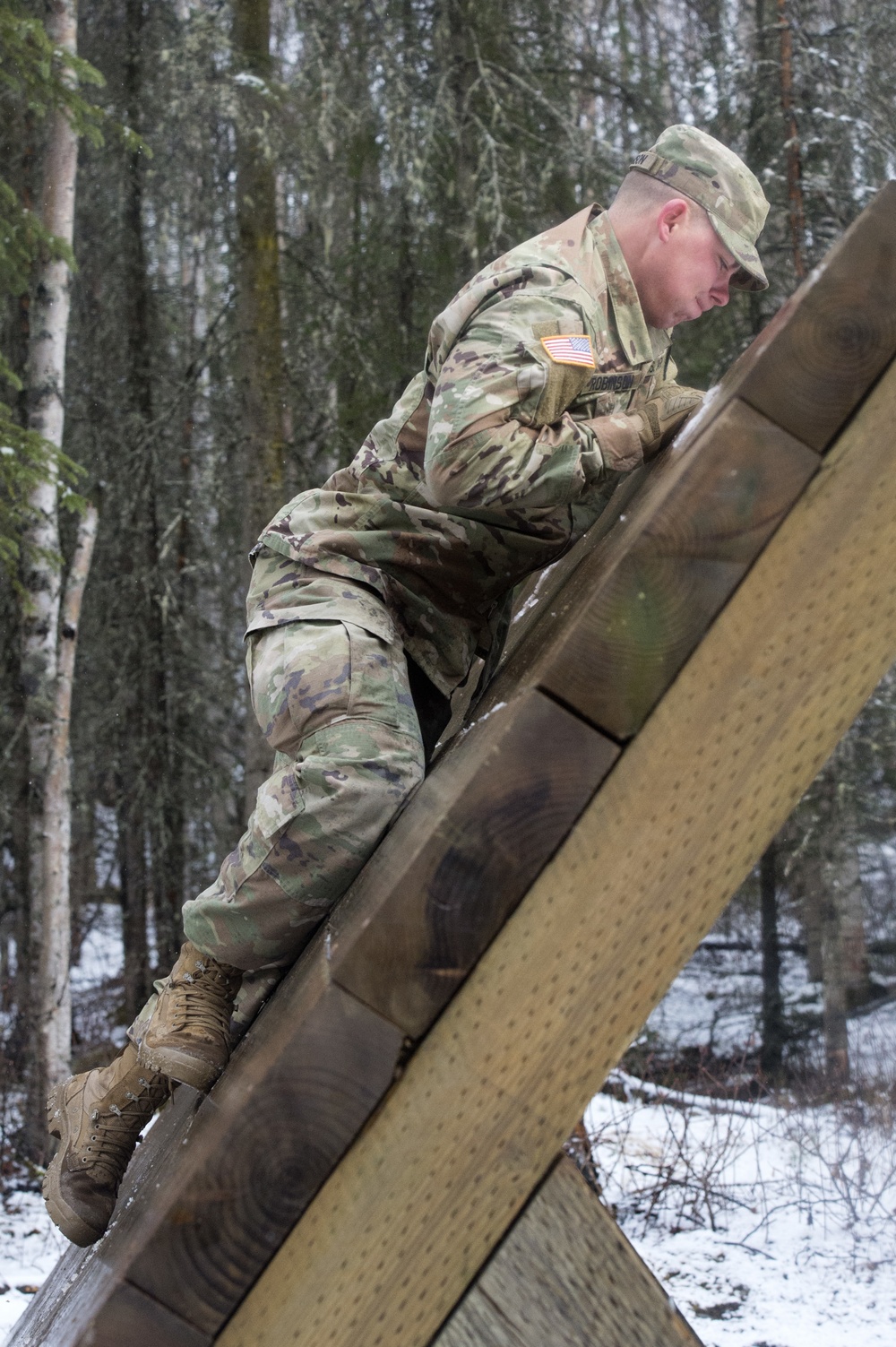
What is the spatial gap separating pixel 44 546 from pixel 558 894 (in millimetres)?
6519

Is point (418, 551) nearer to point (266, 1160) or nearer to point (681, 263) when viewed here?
point (681, 263)

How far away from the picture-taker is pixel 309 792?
1.84m

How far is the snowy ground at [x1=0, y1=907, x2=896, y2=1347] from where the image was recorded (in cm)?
424

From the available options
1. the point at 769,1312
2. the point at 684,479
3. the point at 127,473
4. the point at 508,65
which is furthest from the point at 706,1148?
the point at 508,65

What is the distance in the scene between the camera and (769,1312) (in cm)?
420

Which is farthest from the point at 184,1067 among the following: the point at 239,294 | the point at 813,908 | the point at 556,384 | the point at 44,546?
the point at 813,908

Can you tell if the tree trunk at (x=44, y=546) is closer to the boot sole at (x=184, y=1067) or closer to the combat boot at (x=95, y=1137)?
the combat boot at (x=95, y=1137)

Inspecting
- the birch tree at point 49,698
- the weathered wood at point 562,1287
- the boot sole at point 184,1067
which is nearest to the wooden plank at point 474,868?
the weathered wood at point 562,1287

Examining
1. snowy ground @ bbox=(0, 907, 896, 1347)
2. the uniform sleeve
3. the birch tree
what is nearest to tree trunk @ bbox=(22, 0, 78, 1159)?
the birch tree

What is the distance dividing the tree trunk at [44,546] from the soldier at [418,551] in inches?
215

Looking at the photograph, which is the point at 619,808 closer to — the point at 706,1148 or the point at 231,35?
the point at 706,1148

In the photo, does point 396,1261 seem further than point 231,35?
No

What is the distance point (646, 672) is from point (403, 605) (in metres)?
1.04

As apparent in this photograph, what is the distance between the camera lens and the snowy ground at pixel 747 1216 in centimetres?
424
